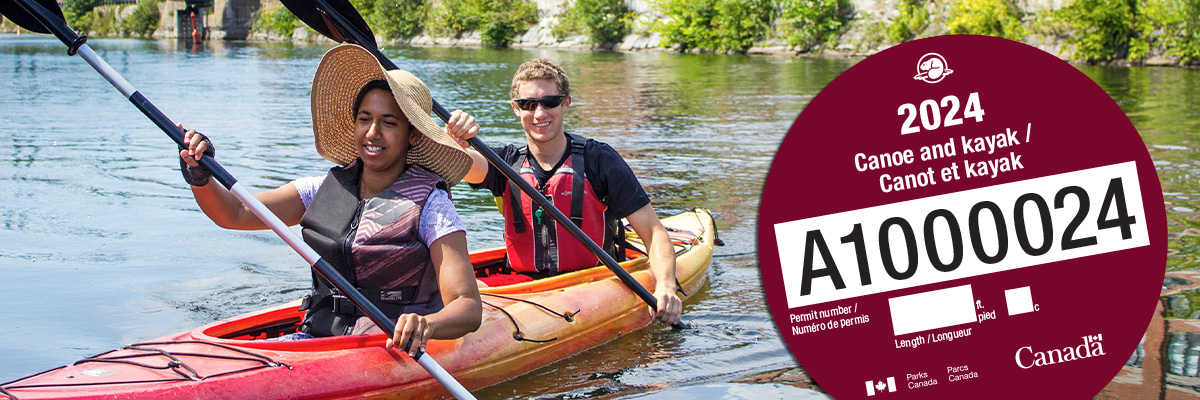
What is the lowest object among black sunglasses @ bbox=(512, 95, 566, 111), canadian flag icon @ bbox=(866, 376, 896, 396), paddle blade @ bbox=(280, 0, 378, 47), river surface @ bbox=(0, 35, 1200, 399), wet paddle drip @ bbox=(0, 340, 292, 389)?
river surface @ bbox=(0, 35, 1200, 399)

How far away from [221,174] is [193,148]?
0.11m

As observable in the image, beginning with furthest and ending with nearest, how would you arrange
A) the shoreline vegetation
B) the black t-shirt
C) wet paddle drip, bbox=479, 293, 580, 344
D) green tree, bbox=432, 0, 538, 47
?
green tree, bbox=432, 0, 538, 47 → the shoreline vegetation → the black t-shirt → wet paddle drip, bbox=479, 293, 580, 344

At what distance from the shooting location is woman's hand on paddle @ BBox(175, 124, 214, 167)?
303cm

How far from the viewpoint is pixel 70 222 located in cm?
749

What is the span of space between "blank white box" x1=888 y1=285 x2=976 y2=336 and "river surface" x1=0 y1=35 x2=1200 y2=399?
0.61 metres

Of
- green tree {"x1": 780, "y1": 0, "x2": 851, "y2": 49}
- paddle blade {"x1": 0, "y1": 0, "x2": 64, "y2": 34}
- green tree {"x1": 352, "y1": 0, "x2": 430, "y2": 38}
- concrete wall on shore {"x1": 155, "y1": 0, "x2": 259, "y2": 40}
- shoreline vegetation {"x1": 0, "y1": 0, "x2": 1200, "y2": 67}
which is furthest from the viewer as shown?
concrete wall on shore {"x1": 155, "y1": 0, "x2": 259, "y2": 40}

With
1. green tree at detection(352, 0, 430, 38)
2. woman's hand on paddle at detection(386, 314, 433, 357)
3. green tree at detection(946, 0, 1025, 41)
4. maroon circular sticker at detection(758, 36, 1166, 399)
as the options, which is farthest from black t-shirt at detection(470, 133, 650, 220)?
green tree at detection(352, 0, 430, 38)

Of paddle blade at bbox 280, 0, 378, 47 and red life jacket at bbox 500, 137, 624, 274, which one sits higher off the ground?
paddle blade at bbox 280, 0, 378, 47

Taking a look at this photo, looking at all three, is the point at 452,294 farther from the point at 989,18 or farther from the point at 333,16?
the point at 989,18

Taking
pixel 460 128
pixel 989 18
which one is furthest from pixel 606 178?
pixel 989 18

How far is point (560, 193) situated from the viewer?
Result: 4.61 metres

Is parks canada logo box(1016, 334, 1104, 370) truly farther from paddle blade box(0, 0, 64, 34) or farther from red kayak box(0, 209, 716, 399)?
paddle blade box(0, 0, 64, 34)

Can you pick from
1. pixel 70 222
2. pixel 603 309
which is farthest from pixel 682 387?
pixel 70 222

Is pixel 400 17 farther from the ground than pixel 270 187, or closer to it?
farther from the ground
